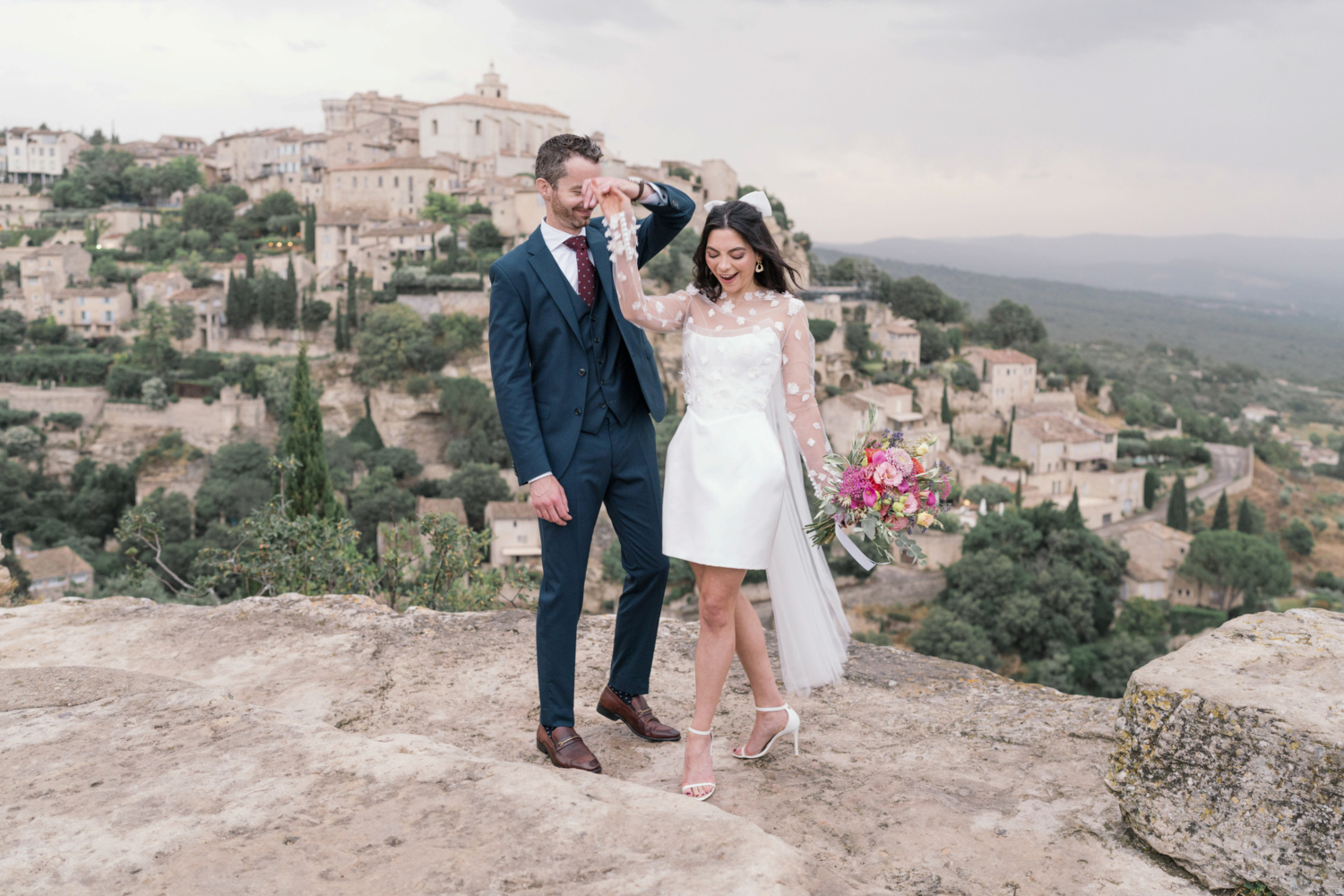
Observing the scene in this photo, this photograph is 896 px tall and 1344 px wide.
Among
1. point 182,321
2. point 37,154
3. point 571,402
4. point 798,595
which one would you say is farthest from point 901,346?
point 37,154

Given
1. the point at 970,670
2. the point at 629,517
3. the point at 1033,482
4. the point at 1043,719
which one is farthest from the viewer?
the point at 1033,482

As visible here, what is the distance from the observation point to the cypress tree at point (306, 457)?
12.1m

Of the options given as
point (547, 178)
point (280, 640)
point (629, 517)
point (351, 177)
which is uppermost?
point (351, 177)

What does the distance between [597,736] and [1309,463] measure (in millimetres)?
56460

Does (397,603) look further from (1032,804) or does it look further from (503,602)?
(1032,804)

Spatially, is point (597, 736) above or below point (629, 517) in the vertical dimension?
below

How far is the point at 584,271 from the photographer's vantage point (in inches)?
101

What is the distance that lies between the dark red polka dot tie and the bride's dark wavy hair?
0.29 meters

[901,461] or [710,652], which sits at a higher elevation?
[901,461]

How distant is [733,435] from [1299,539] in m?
39.4

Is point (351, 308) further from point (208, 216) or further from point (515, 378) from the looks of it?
point (515, 378)

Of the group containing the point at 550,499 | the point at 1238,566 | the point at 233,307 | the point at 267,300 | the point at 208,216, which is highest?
the point at 208,216

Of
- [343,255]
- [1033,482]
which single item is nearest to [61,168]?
[343,255]

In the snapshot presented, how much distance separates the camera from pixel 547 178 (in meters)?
2.44
